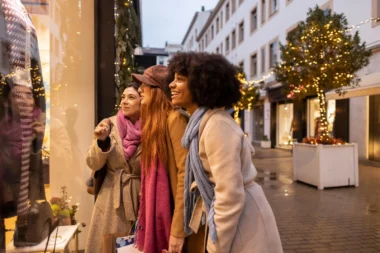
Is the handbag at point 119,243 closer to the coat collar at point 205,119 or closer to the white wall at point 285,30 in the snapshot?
the coat collar at point 205,119

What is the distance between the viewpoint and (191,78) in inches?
65.8

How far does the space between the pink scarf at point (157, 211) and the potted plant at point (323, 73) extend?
620 centimetres

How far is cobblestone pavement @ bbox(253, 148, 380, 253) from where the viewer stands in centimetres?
388

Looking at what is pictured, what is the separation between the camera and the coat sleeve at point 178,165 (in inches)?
67.4

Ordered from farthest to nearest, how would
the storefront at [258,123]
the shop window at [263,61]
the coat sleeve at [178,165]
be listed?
the storefront at [258,123], the shop window at [263,61], the coat sleeve at [178,165]

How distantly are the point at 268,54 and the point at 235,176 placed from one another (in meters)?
18.7

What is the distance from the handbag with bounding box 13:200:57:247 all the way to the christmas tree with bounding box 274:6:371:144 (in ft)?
22.9

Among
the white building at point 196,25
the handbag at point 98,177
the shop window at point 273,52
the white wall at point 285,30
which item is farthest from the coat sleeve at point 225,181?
the white building at point 196,25

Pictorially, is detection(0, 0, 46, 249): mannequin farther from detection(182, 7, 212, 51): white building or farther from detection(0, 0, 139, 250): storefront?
detection(182, 7, 212, 51): white building

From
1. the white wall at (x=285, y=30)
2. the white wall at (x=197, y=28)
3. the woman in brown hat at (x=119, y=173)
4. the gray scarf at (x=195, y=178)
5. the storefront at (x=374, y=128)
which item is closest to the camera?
the gray scarf at (x=195, y=178)

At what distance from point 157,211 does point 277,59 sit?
17.2 metres

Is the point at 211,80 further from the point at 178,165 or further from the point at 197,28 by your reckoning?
the point at 197,28

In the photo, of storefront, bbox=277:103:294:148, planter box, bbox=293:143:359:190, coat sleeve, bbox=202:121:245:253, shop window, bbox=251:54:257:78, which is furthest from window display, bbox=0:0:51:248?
shop window, bbox=251:54:257:78

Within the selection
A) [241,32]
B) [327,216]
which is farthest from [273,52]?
[327,216]
